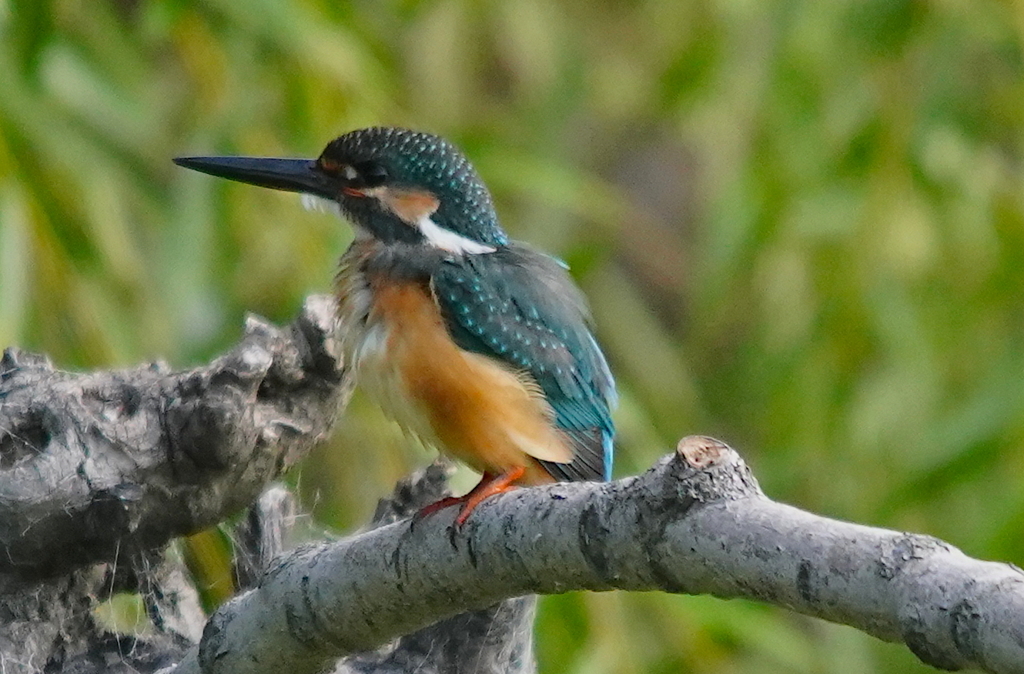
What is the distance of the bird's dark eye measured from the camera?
76.7 inches

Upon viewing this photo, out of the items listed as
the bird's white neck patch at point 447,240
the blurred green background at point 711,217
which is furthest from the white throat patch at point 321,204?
the blurred green background at point 711,217

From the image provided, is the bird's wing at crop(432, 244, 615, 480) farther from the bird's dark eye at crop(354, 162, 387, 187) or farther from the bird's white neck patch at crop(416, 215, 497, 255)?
the bird's dark eye at crop(354, 162, 387, 187)

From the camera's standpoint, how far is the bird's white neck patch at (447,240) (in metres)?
1.93

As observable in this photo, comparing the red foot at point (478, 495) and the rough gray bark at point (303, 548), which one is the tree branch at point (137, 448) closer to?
the rough gray bark at point (303, 548)

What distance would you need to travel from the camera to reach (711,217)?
2922 millimetres

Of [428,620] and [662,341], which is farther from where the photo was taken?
[662,341]

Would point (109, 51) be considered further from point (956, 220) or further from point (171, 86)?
point (956, 220)

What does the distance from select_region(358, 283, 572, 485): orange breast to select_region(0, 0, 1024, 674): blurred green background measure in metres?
0.62

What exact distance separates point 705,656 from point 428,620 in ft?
4.61

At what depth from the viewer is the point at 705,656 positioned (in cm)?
270

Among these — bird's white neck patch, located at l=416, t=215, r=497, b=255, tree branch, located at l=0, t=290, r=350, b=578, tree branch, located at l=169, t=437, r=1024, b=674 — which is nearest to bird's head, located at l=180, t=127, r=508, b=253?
bird's white neck patch, located at l=416, t=215, r=497, b=255

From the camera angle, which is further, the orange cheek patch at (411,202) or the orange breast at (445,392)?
the orange cheek patch at (411,202)

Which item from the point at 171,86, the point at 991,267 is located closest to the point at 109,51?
the point at 171,86

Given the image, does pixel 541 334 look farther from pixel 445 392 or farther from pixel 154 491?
pixel 154 491
